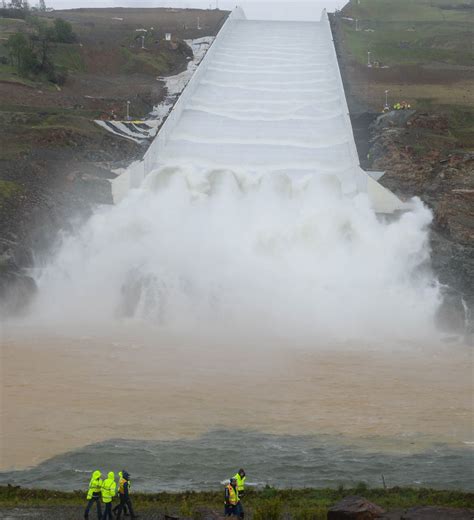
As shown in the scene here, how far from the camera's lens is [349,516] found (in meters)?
13.6

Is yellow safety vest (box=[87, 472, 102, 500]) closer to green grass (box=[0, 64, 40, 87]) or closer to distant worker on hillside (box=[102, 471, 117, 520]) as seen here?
distant worker on hillside (box=[102, 471, 117, 520])

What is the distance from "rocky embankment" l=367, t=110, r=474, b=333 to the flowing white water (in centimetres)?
48

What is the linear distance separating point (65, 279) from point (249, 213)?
19.8 ft

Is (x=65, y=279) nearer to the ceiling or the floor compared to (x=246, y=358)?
nearer to the ceiling

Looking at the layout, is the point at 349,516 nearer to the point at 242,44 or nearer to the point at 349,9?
the point at 242,44

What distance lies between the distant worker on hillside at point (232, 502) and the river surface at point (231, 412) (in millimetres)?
2113

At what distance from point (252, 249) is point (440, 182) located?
6639 millimetres

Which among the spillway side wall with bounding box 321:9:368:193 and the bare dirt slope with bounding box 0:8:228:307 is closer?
the bare dirt slope with bounding box 0:8:228:307

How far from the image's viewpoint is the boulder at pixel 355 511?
1356 cm

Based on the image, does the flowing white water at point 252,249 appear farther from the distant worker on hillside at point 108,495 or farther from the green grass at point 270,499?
the distant worker on hillside at point 108,495

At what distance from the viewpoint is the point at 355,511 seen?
1358cm

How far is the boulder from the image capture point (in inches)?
534

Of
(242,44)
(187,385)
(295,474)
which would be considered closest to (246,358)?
(187,385)

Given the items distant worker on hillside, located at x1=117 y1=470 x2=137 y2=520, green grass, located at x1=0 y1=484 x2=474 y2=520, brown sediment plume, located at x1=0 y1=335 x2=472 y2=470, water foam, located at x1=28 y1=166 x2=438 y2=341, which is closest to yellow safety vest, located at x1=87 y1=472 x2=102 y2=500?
distant worker on hillside, located at x1=117 y1=470 x2=137 y2=520
